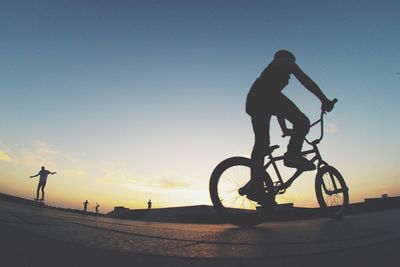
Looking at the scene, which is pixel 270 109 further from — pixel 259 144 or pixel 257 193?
pixel 257 193

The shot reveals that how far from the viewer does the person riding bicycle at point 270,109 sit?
4344 mm

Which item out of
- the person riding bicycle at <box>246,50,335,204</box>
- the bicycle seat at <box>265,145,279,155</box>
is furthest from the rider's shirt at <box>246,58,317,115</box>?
the bicycle seat at <box>265,145,279,155</box>

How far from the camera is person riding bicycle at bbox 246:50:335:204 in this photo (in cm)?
434

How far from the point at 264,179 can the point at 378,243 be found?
93.0 inches

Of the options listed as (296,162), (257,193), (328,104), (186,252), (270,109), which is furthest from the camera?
(328,104)

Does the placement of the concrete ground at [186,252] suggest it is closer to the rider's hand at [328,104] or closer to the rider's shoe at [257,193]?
the rider's shoe at [257,193]

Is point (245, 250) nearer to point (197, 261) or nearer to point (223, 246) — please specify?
point (223, 246)

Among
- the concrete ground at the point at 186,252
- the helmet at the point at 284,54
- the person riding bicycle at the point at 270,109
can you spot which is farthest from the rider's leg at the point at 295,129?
the concrete ground at the point at 186,252

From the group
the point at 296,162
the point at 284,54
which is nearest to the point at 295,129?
the point at 296,162

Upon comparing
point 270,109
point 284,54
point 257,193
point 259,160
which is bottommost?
point 257,193

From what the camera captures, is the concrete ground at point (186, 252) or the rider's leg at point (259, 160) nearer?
the concrete ground at point (186, 252)

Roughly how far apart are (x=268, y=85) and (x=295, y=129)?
82 cm

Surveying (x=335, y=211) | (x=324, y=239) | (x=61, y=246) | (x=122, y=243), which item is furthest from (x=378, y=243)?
(x=335, y=211)

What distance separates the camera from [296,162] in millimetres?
4602
